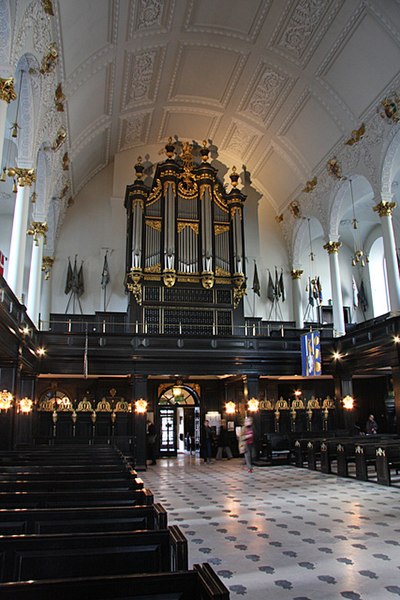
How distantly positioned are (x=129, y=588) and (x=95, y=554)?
633 mm

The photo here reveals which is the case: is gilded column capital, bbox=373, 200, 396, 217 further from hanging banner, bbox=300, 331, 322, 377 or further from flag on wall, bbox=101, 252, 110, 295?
flag on wall, bbox=101, 252, 110, 295

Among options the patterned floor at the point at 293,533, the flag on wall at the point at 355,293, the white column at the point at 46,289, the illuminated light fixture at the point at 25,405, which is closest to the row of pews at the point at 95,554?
the patterned floor at the point at 293,533

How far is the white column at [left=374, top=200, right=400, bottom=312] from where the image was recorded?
1517cm

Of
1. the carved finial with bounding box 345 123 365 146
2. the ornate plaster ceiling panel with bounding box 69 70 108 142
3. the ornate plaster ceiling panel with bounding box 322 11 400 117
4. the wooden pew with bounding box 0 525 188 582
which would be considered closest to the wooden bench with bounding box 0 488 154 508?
the wooden pew with bounding box 0 525 188 582

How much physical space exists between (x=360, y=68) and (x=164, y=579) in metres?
16.5

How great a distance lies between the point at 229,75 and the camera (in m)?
18.6

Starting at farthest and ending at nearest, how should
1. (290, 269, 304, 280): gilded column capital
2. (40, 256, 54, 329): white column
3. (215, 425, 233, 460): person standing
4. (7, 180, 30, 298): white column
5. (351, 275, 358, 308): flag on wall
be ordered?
1. (351, 275, 358, 308): flag on wall
2. (290, 269, 304, 280): gilded column capital
3. (40, 256, 54, 329): white column
4. (215, 425, 233, 460): person standing
5. (7, 180, 30, 298): white column

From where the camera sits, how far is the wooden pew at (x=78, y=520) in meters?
3.51

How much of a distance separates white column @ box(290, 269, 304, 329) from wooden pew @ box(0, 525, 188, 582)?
65.6ft

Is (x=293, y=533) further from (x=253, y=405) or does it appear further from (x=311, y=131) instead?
(x=311, y=131)

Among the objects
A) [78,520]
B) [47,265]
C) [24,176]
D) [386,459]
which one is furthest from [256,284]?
[78,520]

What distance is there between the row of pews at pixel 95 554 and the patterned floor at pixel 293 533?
1596 mm

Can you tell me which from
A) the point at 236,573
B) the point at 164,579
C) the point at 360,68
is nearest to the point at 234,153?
the point at 360,68

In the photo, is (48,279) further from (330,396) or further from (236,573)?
(236,573)
